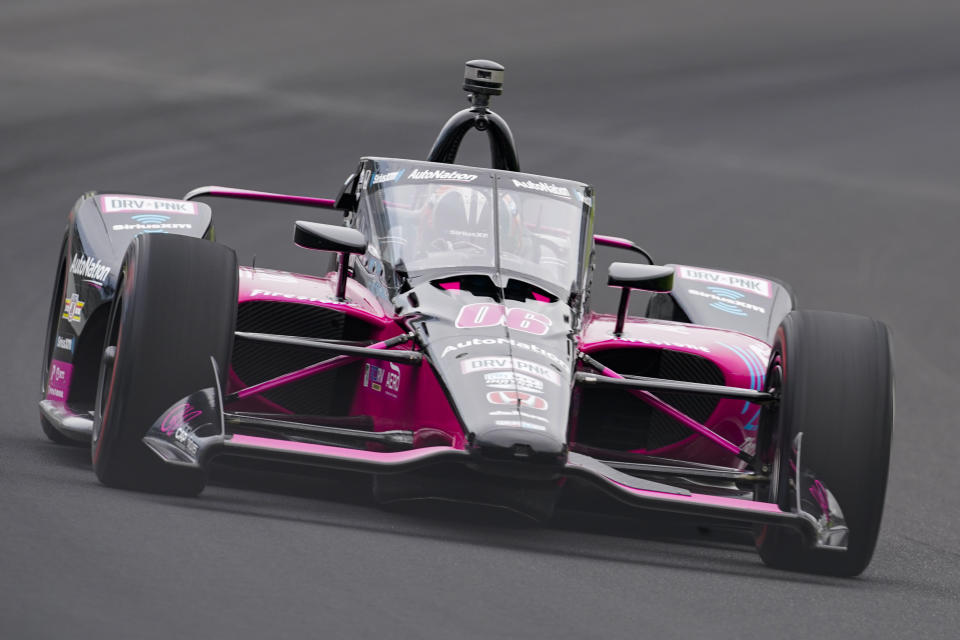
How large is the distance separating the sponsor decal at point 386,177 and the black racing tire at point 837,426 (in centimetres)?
209

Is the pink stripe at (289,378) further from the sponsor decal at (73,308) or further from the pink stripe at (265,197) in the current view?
the pink stripe at (265,197)

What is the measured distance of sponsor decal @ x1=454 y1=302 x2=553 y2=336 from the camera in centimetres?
679

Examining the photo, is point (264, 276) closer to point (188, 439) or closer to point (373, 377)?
point (373, 377)

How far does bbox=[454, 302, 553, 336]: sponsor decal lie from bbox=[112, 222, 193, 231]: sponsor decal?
2336 millimetres

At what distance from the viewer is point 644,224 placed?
18719mm

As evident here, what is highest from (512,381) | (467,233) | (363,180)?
(363,180)

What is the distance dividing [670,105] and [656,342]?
1744 centimetres

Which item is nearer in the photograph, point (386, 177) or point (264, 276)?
point (264, 276)

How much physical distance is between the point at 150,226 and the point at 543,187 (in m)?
2.07

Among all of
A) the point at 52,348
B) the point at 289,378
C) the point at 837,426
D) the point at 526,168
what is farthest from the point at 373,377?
the point at 526,168

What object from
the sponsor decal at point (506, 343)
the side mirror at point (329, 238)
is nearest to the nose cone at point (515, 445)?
the sponsor decal at point (506, 343)

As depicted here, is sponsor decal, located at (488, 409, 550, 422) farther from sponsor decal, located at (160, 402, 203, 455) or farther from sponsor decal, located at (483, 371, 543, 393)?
sponsor decal, located at (160, 402, 203, 455)

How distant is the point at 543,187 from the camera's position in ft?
26.3

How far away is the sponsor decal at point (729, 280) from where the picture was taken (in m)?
9.68
